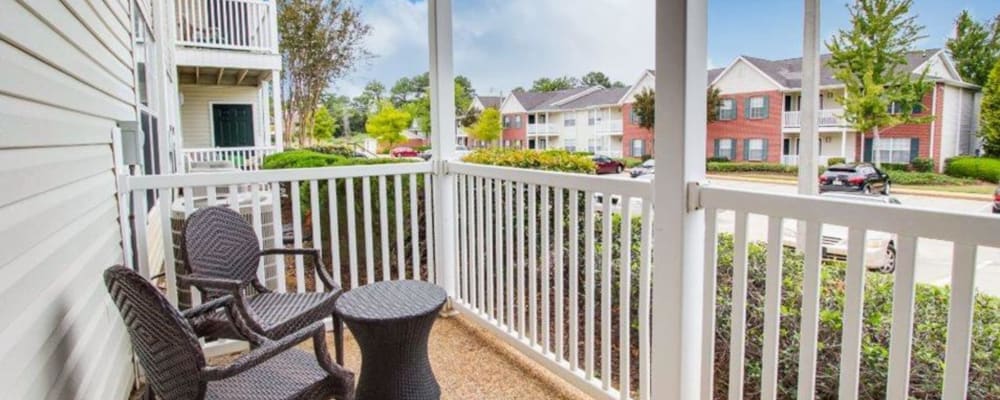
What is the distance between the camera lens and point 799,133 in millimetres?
1541

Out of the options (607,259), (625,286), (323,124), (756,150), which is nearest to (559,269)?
(607,259)

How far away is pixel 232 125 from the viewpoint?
1165 cm

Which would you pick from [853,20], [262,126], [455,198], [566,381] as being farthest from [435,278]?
[262,126]

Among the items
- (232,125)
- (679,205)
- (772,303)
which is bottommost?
(772,303)

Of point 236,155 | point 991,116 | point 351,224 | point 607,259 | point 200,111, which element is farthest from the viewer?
point 200,111

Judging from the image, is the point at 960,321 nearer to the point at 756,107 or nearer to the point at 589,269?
the point at 756,107

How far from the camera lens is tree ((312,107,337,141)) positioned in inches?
251

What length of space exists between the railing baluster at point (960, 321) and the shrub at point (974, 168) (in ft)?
0.54

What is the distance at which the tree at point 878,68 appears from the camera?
4.45ft

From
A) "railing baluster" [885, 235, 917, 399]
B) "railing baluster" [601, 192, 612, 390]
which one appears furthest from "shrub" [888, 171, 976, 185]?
"railing baluster" [601, 192, 612, 390]

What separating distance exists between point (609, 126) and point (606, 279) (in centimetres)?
66

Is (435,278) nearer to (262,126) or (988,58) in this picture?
(988,58)

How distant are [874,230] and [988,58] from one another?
18.2 inches

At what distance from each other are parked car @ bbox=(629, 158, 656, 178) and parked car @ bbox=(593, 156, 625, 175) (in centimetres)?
10
